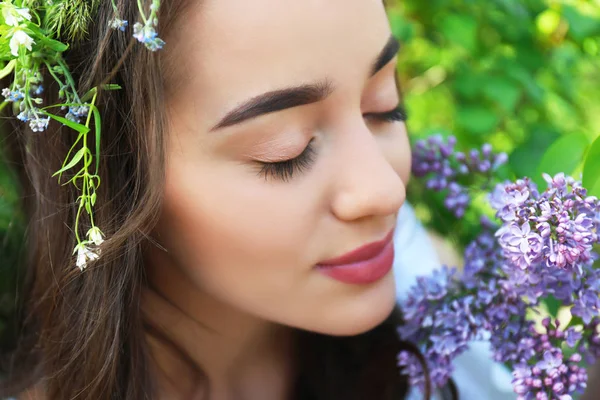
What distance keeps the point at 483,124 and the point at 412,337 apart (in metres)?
0.56

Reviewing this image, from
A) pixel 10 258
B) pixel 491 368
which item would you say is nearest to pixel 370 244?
pixel 491 368

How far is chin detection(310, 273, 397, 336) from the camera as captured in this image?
1.04m

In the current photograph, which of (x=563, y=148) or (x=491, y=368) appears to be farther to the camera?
(x=491, y=368)

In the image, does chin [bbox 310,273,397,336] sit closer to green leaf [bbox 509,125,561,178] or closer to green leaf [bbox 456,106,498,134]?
green leaf [bbox 509,125,561,178]

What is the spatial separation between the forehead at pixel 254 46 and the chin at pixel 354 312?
13.2 inches

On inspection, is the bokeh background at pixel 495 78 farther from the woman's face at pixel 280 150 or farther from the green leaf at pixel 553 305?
the woman's face at pixel 280 150

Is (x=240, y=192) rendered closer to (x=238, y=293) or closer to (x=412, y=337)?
(x=238, y=293)

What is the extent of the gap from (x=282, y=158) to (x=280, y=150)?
1 centimetres

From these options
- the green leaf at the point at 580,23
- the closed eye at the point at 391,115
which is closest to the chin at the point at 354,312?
the closed eye at the point at 391,115

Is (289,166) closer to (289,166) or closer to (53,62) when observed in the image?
(289,166)

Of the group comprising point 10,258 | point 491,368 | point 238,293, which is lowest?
point 491,368

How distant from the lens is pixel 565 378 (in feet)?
2.96

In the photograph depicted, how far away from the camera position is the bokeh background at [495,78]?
4.62ft

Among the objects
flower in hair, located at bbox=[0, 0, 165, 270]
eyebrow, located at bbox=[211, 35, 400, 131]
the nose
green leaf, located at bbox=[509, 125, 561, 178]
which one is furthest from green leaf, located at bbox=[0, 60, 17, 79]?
green leaf, located at bbox=[509, 125, 561, 178]
